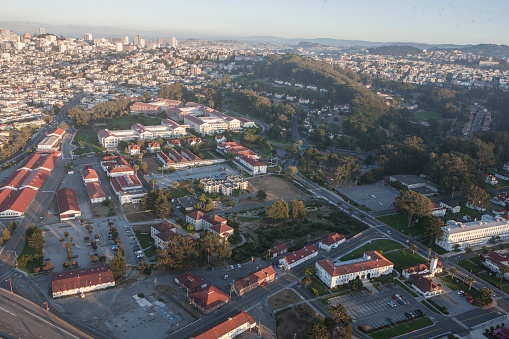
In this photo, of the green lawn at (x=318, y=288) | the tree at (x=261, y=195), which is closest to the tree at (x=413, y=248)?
the green lawn at (x=318, y=288)

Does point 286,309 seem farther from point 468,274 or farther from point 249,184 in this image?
point 249,184

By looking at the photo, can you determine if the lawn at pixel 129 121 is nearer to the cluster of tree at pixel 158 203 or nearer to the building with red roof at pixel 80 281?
the cluster of tree at pixel 158 203

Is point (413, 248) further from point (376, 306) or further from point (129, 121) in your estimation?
point (129, 121)

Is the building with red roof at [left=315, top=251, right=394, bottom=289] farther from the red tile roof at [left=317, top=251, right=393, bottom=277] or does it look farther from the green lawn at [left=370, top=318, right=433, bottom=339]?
the green lawn at [left=370, top=318, right=433, bottom=339]

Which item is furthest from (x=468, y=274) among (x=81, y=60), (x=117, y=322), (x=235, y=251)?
(x=81, y=60)

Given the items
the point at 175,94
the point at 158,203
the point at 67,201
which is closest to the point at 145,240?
the point at 158,203

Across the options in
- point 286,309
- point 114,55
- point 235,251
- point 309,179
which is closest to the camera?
point 286,309

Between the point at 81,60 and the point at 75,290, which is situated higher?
the point at 81,60
